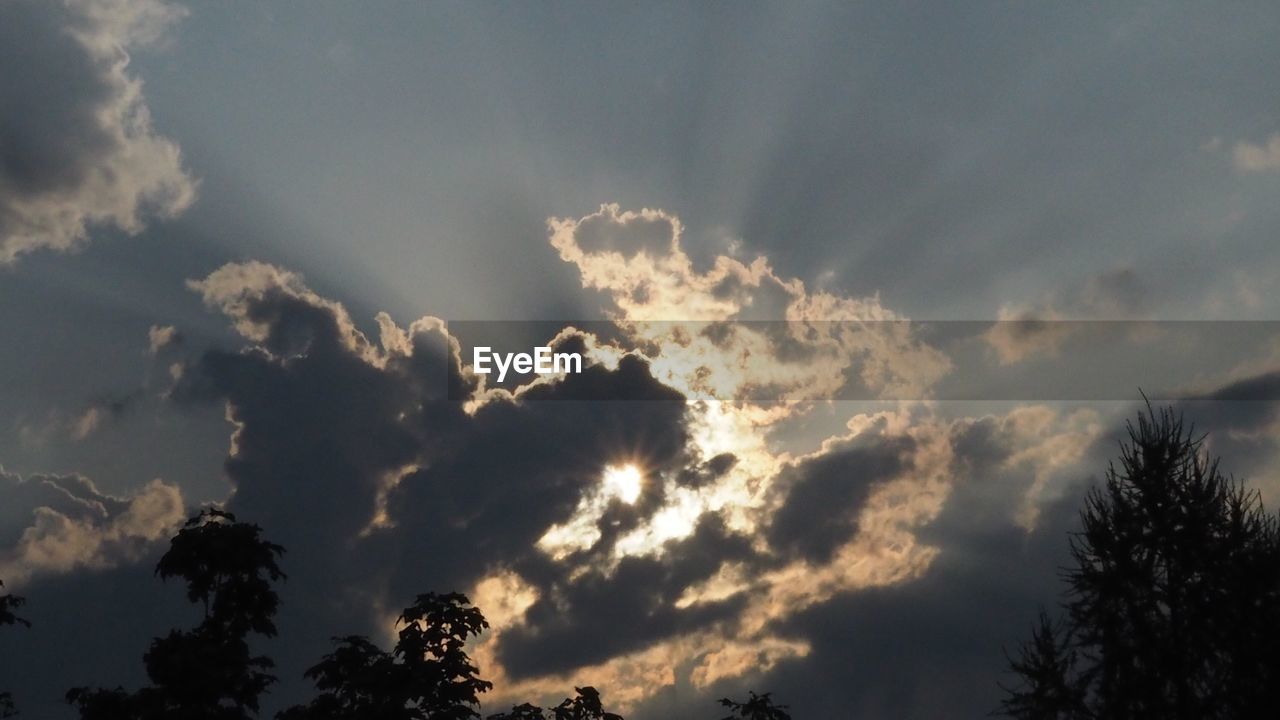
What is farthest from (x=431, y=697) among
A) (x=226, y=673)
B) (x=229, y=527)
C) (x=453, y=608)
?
(x=229, y=527)

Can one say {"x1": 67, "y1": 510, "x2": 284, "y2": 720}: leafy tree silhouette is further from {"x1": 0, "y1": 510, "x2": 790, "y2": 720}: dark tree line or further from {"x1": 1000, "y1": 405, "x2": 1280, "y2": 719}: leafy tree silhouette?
{"x1": 1000, "y1": 405, "x2": 1280, "y2": 719}: leafy tree silhouette

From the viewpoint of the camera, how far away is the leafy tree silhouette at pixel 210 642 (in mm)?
24656

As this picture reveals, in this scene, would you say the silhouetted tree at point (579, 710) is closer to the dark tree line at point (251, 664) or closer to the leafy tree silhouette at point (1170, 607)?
the dark tree line at point (251, 664)

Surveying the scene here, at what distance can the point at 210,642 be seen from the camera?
85.9ft

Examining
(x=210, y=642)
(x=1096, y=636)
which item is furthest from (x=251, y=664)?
(x=1096, y=636)

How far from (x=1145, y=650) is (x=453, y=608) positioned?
2474 cm

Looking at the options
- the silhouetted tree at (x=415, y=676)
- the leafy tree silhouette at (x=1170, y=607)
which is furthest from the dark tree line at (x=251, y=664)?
the leafy tree silhouette at (x=1170, y=607)

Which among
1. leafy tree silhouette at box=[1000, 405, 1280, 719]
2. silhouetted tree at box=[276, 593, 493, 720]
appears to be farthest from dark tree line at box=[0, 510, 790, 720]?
leafy tree silhouette at box=[1000, 405, 1280, 719]

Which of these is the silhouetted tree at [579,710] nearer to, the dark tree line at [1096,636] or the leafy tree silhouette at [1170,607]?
the dark tree line at [1096,636]

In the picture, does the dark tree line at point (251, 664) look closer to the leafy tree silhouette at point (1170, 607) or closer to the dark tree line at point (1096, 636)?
the dark tree line at point (1096, 636)

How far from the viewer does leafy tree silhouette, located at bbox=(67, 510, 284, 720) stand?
971 inches

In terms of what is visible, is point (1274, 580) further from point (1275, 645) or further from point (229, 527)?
point (229, 527)

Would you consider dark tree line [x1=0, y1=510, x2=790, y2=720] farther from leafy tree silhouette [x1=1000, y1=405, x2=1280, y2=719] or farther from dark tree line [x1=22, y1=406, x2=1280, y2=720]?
leafy tree silhouette [x1=1000, y1=405, x2=1280, y2=719]

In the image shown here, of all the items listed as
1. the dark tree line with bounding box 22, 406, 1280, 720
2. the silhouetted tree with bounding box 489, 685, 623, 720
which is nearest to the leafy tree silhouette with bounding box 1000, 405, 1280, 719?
the dark tree line with bounding box 22, 406, 1280, 720
